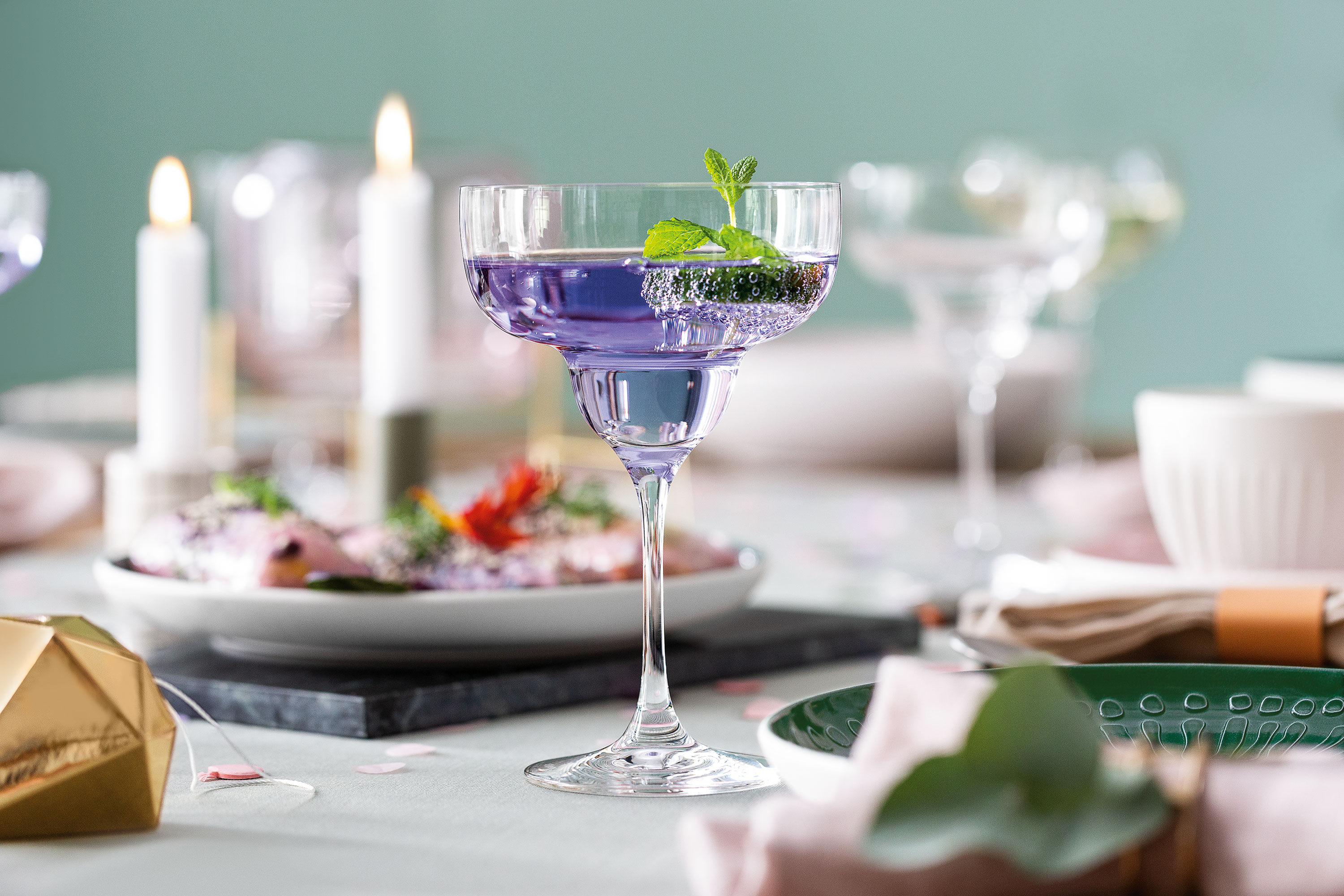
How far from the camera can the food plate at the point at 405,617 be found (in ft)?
2.78

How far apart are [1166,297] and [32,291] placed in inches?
126

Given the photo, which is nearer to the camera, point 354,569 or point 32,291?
point 354,569

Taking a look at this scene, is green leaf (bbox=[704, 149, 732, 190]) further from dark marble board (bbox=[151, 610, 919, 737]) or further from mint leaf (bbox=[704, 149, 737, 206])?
dark marble board (bbox=[151, 610, 919, 737])

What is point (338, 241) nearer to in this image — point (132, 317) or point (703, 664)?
point (703, 664)

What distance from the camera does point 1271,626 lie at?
33.6 inches

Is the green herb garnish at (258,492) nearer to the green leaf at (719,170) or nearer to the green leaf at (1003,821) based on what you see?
the green leaf at (719,170)

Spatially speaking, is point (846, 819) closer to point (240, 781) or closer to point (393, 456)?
point (240, 781)

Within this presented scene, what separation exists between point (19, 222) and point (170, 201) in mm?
157

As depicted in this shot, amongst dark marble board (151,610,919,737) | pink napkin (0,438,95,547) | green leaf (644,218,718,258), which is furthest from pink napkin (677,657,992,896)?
pink napkin (0,438,95,547)

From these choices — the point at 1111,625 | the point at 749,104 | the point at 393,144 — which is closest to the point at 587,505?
the point at 1111,625

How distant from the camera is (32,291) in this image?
456cm

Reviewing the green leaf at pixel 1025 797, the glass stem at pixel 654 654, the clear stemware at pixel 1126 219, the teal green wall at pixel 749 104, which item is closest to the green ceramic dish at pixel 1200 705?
the glass stem at pixel 654 654

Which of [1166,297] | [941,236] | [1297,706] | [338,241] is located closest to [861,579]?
[941,236]

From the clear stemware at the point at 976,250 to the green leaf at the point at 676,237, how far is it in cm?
79
